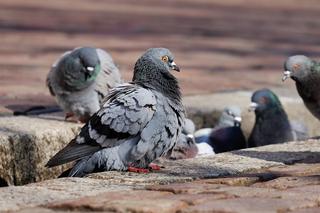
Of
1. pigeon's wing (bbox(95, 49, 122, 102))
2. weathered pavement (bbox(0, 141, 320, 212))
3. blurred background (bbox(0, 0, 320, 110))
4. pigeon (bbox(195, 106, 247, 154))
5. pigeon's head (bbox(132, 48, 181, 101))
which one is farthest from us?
blurred background (bbox(0, 0, 320, 110))

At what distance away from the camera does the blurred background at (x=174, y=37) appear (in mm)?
11102

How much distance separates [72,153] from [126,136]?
1.06ft

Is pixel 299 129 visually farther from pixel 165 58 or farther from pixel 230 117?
pixel 165 58

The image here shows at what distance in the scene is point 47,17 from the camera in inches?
709

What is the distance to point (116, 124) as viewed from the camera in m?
6.06

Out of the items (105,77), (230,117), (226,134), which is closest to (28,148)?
(105,77)

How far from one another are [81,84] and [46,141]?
47.2 inches

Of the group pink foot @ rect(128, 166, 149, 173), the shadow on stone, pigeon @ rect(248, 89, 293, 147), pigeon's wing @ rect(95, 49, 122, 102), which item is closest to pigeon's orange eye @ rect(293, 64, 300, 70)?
pigeon @ rect(248, 89, 293, 147)

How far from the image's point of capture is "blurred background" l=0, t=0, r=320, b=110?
1110cm

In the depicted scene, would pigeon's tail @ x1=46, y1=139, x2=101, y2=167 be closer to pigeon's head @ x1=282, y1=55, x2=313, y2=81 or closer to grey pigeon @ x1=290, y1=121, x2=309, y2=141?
pigeon's head @ x1=282, y1=55, x2=313, y2=81

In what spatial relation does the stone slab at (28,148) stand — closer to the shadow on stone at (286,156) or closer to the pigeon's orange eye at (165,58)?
the pigeon's orange eye at (165,58)

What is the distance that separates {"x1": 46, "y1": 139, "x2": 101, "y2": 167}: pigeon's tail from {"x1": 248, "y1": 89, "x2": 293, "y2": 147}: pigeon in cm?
277

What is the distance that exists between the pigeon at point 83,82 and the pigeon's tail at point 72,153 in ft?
5.79

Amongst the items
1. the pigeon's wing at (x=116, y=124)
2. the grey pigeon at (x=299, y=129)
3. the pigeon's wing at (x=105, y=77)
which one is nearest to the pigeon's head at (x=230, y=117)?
the grey pigeon at (x=299, y=129)
